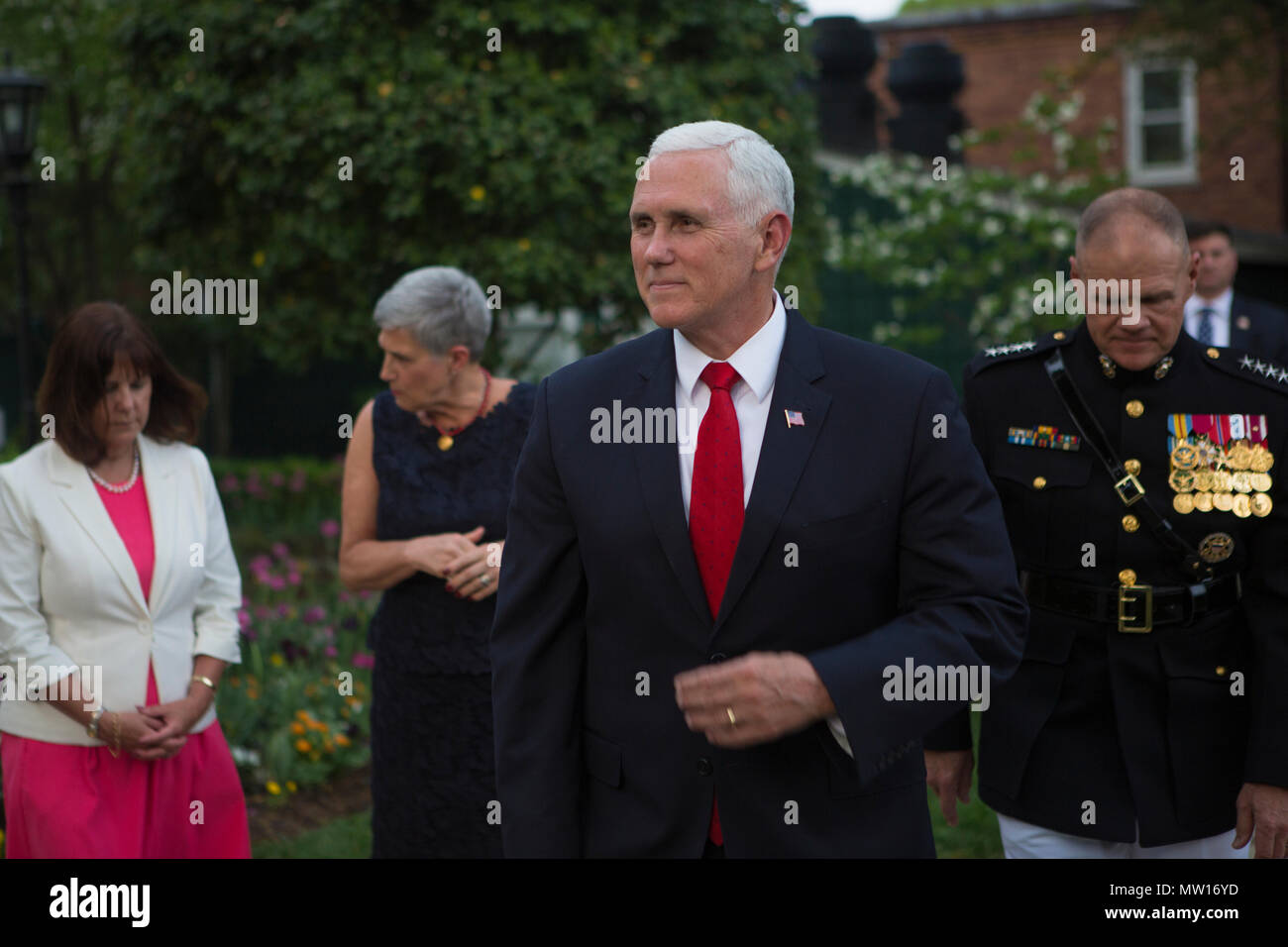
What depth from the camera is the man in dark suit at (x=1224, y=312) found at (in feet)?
22.3

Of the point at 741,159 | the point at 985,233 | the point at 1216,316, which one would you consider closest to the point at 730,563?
the point at 741,159

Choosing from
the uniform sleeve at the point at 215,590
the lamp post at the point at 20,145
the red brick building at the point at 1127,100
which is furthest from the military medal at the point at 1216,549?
the red brick building at the point at 1127,100

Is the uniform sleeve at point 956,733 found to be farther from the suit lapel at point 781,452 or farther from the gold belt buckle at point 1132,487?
the suit lapel at point 781,452

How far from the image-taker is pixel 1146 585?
351 cm

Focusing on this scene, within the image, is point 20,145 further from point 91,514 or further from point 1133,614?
point 1133,614

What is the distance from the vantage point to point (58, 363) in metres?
3.93

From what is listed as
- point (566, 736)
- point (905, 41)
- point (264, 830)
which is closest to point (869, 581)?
point (566, 736)

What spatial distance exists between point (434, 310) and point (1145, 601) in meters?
2.23

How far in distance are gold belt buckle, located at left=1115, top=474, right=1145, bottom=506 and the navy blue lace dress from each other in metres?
1.84

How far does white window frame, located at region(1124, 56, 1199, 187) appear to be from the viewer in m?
21.2

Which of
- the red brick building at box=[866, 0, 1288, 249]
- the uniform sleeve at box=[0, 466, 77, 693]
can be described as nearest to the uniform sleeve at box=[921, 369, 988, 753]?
the uniform sleeve at box=[0, 466, 77, 693]

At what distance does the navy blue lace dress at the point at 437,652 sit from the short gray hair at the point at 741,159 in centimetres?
196

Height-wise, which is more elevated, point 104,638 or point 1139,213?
point 1139,213
